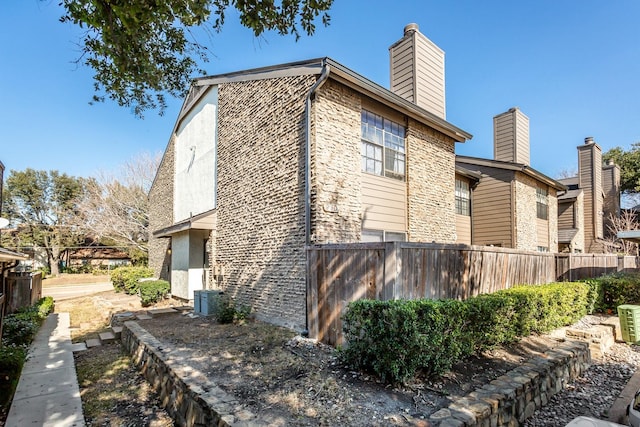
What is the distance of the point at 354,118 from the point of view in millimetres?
8594

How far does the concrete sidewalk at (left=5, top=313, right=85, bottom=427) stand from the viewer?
454cm

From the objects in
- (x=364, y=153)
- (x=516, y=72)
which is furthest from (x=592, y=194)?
(x=364, y=153)

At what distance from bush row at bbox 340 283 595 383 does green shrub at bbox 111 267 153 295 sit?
50.4 feet

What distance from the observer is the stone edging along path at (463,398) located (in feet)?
12.1

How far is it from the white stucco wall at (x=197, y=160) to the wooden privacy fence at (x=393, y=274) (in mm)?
6960

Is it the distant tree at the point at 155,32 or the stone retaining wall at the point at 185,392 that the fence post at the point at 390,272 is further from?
the distant tree at the point at 155,32

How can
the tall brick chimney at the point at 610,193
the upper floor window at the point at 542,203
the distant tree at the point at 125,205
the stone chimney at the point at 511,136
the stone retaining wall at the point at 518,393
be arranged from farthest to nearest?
the distant tree at the point at 125,205, the tall brick chimney at the point at 610,193, the upper floor window at the point at 542,203, the stone chimney at the point at 511,136, the stone retaining wall at the point at 518,393

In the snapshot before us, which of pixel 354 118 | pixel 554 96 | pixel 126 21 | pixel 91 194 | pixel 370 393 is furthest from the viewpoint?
pixel 91 194

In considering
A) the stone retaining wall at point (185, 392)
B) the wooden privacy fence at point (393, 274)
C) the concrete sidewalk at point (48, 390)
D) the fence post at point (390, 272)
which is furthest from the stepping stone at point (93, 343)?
the fence post at point (390, 272)

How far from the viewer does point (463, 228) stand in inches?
575

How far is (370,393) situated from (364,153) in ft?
20.0

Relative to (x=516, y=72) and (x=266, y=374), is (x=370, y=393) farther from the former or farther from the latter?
(x=516, y=72)

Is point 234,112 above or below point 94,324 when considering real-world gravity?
above

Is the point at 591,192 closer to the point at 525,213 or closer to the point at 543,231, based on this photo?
the point at 543,231
